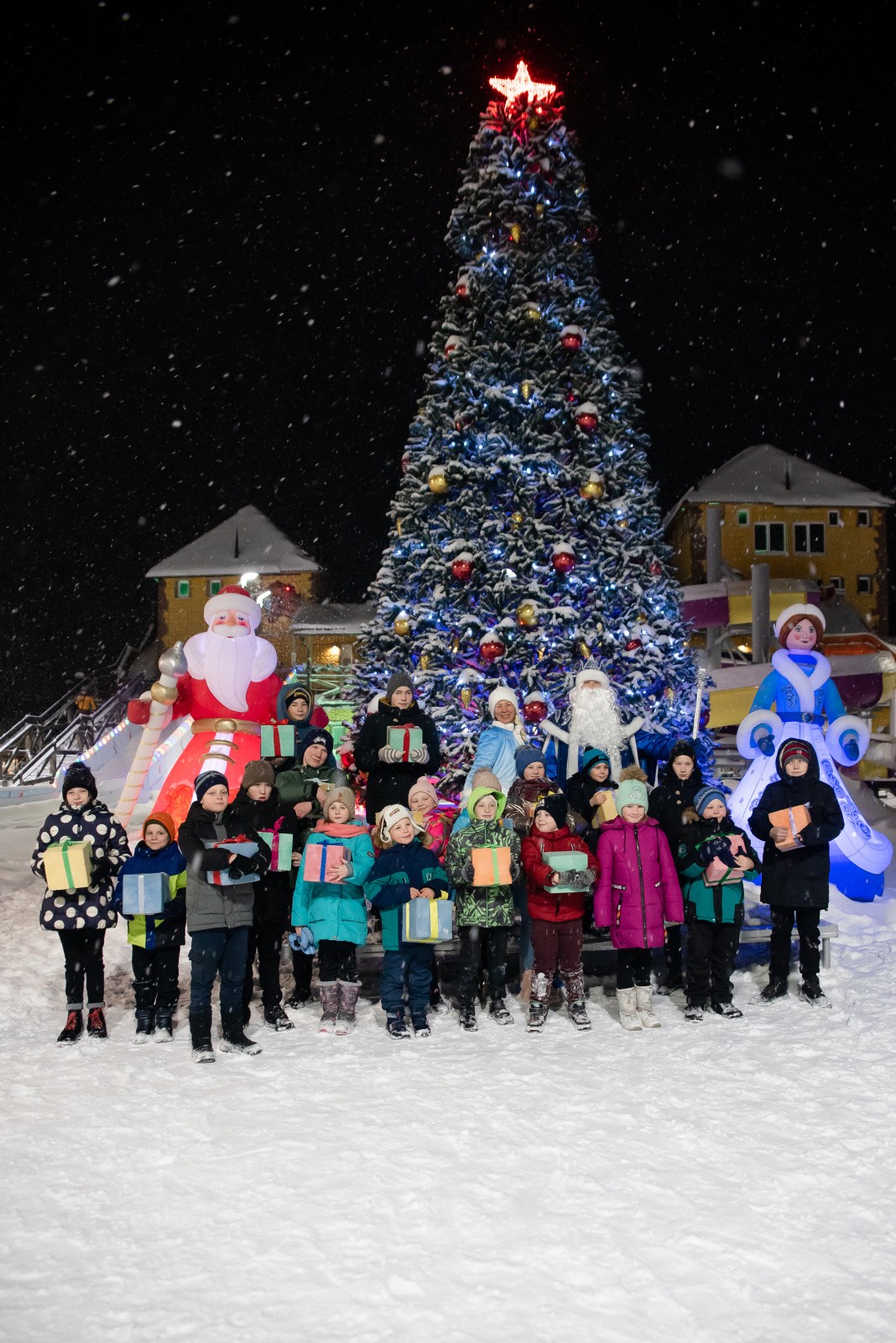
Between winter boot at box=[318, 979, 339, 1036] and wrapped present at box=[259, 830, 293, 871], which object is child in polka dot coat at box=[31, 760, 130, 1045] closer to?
wrapped present at box=[259, 830, 293, 871]

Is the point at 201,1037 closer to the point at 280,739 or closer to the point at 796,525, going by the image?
the point at 280,739

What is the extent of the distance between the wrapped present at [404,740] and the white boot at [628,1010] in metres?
2.41

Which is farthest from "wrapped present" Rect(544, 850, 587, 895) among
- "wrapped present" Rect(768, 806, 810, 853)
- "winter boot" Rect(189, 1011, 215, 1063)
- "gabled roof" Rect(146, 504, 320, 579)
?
"gabled roof" Rect(146, 504, 320, 579)

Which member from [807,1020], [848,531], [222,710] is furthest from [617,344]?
[848,531]

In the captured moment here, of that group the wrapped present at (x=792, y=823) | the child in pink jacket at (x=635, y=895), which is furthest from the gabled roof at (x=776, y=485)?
the child in pink jacket at (x=635, y=895)

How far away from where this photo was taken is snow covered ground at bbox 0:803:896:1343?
324 cm

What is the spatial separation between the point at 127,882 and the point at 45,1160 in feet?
6.67

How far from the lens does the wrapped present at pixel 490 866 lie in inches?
257

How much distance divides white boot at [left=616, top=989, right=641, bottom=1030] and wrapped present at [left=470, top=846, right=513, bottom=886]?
3.30ft

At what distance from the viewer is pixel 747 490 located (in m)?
37.0

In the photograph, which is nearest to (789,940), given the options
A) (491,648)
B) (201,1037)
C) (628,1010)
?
(628,1010)

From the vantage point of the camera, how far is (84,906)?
20.9 feet

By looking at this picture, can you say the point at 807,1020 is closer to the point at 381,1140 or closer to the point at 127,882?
the point at 381,1140

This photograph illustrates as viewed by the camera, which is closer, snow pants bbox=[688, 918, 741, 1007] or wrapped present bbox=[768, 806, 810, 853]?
snow pants bbox=[688, 918, 741, 1007]
